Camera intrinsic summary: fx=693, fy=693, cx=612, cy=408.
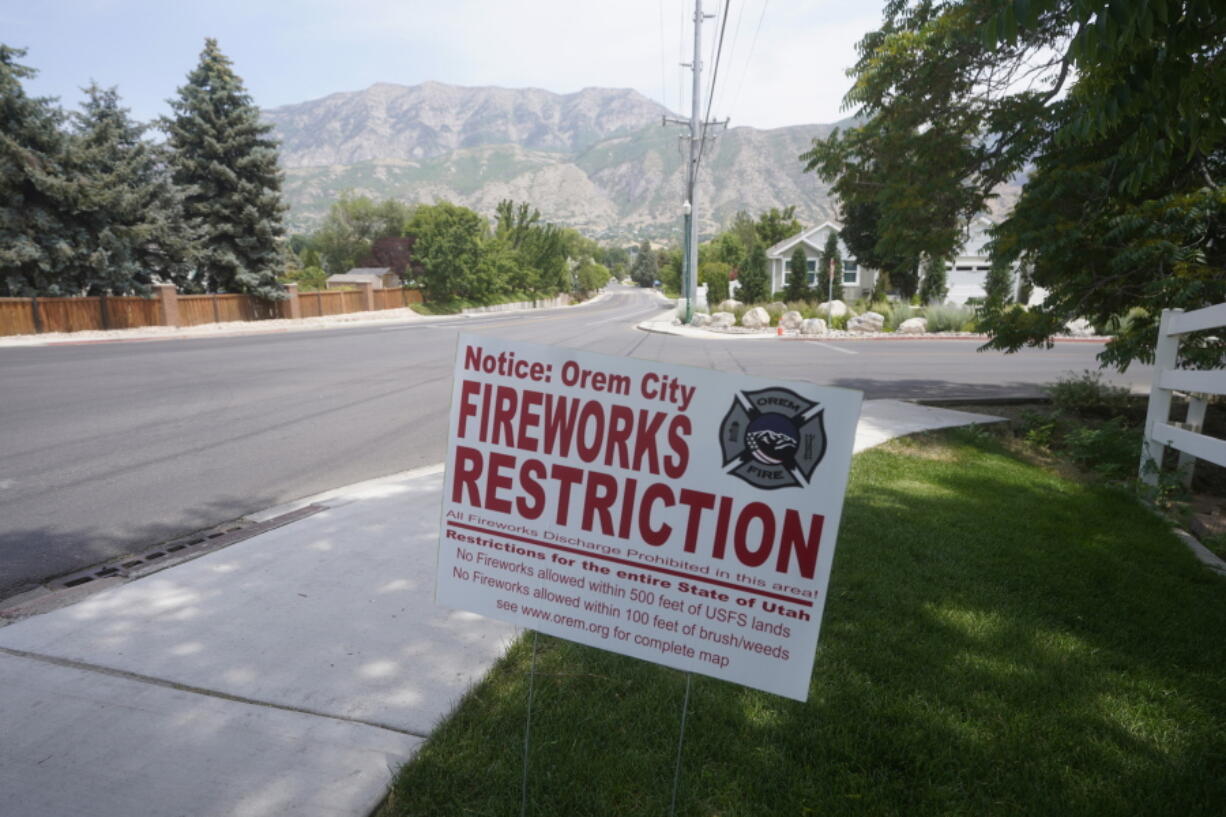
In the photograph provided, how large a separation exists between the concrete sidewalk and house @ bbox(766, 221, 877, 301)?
141 feet

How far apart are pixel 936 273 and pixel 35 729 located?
36147mm

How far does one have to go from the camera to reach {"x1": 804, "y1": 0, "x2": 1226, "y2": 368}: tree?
7.01 meters

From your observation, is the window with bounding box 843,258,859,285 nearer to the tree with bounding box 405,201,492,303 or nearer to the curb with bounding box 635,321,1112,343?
the curb with bounding box 635,321,1112,343

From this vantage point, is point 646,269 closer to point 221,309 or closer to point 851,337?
point 221,309

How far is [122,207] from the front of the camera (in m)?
27.0

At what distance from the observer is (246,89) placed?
32.1m

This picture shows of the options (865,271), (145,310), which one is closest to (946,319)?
(865,271)

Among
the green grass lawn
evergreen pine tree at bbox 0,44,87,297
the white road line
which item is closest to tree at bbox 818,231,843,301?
Result: the white road line

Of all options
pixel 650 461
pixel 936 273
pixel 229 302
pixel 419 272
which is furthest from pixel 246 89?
pixel 650 461

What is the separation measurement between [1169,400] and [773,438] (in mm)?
5890

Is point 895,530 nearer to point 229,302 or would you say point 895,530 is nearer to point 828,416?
point 828,416

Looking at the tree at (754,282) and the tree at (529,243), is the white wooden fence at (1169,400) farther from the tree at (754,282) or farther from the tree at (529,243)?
the tree at (529,243)

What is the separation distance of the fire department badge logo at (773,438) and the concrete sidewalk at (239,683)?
65.2 inches

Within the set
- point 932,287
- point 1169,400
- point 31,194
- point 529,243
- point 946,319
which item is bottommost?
point 946,319
